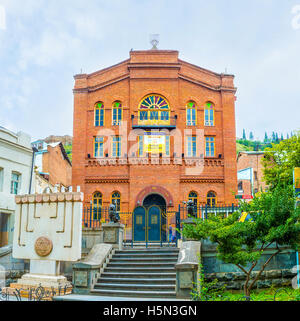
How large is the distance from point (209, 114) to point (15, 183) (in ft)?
51.0

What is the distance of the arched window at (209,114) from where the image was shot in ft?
99.9

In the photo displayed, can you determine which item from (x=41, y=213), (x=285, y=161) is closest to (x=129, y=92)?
(x=285, y=161)

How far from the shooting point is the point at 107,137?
30.0 metres

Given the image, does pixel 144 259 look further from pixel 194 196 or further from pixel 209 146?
pixel 209 146

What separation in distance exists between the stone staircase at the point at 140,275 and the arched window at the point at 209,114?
53.8 ft

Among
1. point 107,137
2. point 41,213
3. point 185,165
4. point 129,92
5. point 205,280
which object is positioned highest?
point 129,92

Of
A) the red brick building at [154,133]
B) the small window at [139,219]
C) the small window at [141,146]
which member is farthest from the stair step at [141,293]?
the small window at [141,146]

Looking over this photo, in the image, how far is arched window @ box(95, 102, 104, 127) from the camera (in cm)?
3050

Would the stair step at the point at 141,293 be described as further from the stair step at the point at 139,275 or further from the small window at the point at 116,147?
the small window at the point at 116,147

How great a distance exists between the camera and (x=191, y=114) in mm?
30375

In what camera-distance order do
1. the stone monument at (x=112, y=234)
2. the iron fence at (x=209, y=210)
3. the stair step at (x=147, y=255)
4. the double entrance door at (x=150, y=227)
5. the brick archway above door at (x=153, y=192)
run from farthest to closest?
the brick archway above door at (x=153, y=192) → the double entrance door at (x=150, y=227) → the stone monument at (x=112, y=234) → the iron fence at (x=209, y=210) → the stair step at (x=147, y=255)

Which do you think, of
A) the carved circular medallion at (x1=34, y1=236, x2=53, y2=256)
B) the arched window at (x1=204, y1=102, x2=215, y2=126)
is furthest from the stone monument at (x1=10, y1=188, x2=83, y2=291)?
the arched window at (x1=204, y1=102, x2=215, y2=126)
